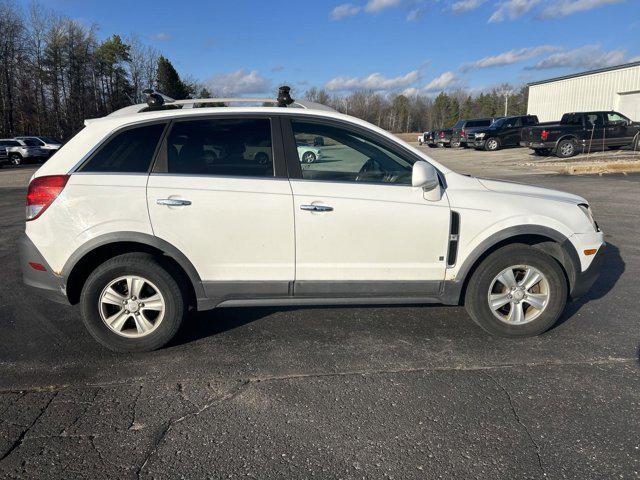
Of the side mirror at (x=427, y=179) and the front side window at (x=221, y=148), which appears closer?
the side mirror at (x=427, y=179)

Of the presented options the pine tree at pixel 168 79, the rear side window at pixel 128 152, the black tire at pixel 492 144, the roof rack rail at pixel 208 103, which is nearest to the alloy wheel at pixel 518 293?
the roof rack rail at pixel 208 103

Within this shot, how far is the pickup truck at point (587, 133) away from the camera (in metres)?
20.7

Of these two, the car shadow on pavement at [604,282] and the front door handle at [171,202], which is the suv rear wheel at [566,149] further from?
the front door handle at [171,202]

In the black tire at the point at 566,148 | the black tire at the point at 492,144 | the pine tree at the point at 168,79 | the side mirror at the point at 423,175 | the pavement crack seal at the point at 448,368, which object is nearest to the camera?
the pavement crack seal at the point at 448,368

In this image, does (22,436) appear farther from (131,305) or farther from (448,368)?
(448,368)

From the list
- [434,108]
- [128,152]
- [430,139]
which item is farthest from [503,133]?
[434,108]

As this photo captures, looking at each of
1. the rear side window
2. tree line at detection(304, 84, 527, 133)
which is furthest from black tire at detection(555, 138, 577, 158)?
tree line at detection(304, 84, 527, 133)

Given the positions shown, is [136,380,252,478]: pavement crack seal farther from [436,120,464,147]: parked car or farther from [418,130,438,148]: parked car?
[418,130,438,148]: parked car

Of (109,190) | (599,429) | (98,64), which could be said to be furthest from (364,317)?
(98,64)

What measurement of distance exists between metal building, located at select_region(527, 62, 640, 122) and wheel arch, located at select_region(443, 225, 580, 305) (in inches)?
1272

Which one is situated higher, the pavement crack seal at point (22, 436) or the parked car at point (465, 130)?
the parked car at point (465, 130)

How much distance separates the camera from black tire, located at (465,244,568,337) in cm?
371

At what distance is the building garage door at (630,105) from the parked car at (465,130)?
27.3 ft

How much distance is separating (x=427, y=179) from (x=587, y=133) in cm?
2090
